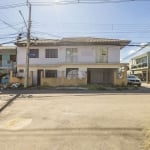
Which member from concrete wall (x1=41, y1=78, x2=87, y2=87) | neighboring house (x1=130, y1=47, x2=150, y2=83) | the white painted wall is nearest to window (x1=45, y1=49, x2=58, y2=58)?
the white painted wall

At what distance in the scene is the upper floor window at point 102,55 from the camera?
119ft

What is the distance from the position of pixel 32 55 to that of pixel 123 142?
30691mm

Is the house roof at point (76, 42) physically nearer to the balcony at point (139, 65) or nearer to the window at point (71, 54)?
the window at point (71, 54)

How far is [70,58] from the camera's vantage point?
3672cm

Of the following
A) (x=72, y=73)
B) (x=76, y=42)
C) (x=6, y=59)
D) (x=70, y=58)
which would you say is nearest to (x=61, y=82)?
(x=72, y=73)

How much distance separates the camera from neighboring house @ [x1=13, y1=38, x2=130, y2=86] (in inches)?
1405

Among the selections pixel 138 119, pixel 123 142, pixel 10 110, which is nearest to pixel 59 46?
pixel 10 110

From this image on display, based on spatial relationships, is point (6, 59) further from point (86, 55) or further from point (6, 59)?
point (86, 55)

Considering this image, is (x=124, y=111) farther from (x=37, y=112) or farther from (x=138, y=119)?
(x=37, y=112)

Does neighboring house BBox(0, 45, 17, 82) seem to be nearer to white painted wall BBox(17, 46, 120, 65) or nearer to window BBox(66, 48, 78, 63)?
white painted wall BBox(17, 46, 120, 65)

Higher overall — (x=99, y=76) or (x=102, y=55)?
(x=102, y=55)

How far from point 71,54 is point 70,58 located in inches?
21.3

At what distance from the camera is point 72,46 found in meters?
36.6

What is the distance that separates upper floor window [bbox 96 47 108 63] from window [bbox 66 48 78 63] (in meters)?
2.79
